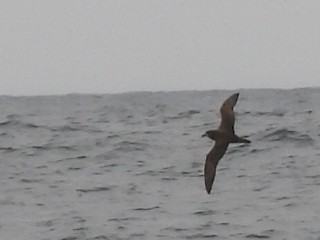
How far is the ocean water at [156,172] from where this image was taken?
39.1ft

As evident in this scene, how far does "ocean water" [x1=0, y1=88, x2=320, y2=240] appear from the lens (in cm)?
1193

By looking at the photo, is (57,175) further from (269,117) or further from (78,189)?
(269,117)

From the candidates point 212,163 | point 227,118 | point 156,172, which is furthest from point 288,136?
point 227,118

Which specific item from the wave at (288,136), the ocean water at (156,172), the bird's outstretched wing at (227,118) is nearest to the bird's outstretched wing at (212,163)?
the bird's outstretched wing at (227,118)

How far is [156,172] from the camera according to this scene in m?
14.6

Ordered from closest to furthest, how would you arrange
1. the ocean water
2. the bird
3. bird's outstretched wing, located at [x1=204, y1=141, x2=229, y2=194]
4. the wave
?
the bird, bird's outstretched wing, located at [x1=204, y1=141, x2=229, y2=194], the ocean water, the wave

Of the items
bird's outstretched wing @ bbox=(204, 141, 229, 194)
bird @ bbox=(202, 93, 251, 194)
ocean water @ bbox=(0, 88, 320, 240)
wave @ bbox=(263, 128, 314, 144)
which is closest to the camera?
bird @ bbox=(202, 93, 251, 194)

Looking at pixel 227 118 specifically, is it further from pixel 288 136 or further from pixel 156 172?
pixel 288 136

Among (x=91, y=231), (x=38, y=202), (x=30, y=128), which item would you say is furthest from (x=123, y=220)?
(x=30, y=128)

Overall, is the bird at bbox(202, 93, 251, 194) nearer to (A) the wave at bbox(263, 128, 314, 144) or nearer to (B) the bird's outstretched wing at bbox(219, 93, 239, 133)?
(B) the bird's outstretched wing at bbox(219, 93, 239, 133)

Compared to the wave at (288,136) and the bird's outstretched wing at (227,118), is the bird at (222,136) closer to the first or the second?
the bird's outstretched wing at (227,118)

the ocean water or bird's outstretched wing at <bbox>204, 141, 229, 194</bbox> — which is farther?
the ocean water

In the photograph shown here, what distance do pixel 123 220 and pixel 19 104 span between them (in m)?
10.4

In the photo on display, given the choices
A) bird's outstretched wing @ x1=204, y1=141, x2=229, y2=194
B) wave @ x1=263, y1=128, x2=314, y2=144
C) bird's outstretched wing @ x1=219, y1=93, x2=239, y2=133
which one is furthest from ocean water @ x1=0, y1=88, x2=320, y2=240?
bird's outstretched wing @ x1=219, y1=93, x2=239, y2=133
